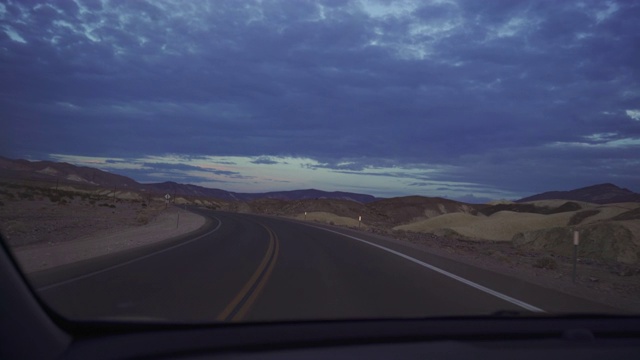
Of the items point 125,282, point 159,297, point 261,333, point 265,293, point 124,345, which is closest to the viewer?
point 124,345

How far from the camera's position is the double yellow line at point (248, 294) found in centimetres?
883

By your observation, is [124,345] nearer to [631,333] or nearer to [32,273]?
[631,333]

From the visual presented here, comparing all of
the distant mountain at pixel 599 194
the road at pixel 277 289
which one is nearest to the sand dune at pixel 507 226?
the road at pixel 277 289

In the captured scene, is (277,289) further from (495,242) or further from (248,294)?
(495,242)

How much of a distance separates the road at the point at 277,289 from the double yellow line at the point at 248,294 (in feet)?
0.06

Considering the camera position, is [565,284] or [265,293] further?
[565,284]

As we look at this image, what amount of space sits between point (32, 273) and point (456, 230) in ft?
147

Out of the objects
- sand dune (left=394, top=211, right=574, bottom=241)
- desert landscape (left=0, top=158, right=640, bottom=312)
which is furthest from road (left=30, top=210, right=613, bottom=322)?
sand dune (left=394, top=211, right=574, bottom=241)

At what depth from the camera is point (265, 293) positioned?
37.1 feet

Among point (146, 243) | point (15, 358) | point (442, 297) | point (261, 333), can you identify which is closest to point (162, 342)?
point (261, 333)

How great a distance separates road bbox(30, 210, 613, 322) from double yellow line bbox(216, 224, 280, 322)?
0.06 feet

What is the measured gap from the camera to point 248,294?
11.1 meters

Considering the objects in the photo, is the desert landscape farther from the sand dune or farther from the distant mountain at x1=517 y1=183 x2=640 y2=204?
the distant mountain at x1=517 y1=183 x2=640 y2=204

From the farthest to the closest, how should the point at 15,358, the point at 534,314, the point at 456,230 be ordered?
the point at 456,230, the point at 534,314, the point at 15,358
